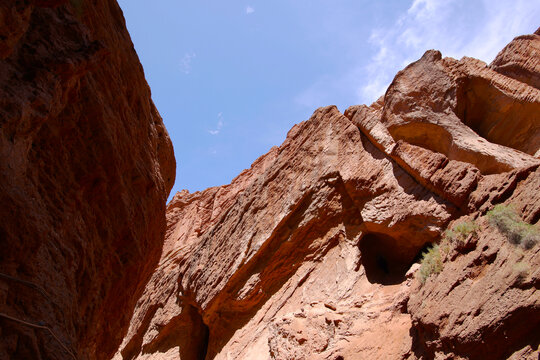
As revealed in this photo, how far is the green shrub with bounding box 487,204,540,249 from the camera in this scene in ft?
19.3

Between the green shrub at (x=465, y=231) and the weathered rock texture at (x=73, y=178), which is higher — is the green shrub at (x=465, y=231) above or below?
below

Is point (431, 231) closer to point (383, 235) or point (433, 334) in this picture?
point (383, 235)

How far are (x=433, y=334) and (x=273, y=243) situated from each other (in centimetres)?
802

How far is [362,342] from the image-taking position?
867cm

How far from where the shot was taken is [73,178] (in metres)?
5.79

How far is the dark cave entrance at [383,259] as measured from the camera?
11008 millimetres

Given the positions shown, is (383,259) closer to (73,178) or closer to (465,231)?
(465,231)

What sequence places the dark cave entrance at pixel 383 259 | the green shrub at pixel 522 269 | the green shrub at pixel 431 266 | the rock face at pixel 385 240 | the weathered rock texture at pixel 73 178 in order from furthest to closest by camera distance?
the dark cave entrance at pixel 383 259 < the green shrub at pixel 431 266 < the rock face at pixel 385 240 < the green shrub at pixel 522 269 < the weathered rock texture at pixel 73 178

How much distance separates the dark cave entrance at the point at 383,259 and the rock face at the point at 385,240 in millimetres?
46

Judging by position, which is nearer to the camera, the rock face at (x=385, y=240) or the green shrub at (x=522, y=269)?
the green shrub at (x=522, y=269)

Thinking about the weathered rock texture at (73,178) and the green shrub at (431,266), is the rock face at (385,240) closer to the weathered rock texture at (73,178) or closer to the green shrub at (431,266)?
the green shrub at (431,266)

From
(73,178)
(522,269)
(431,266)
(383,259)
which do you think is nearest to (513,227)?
(522,269)

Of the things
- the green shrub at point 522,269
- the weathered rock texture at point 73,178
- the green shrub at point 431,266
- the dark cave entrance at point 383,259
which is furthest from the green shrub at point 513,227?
the weathered rock texture at point 73,178

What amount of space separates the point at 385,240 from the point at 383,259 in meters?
0.83
